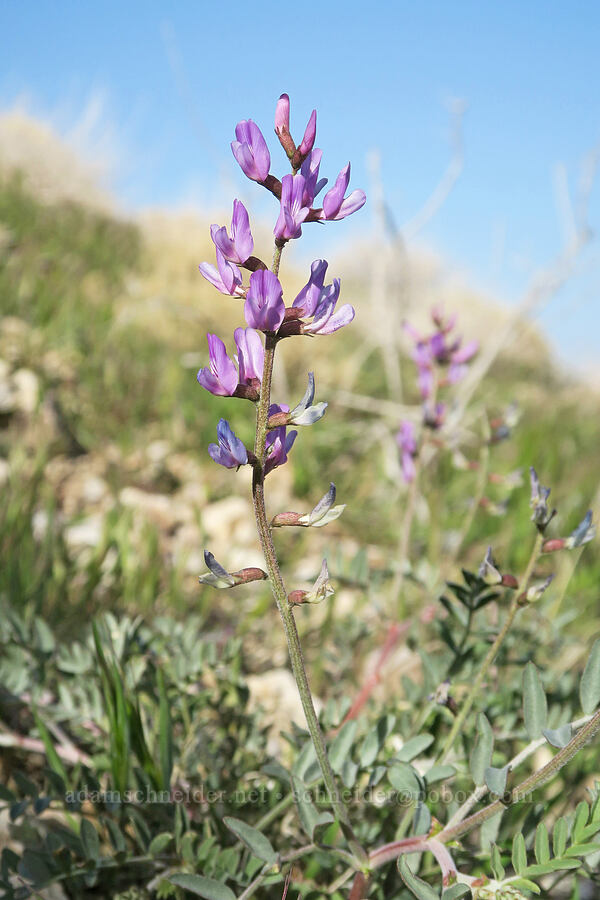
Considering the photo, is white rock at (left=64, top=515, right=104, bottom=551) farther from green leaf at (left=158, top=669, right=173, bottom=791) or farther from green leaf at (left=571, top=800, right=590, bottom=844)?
green leaf at (left=571, top=800, right=590, bottom=844)

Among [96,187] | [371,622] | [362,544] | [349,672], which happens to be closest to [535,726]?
[349,672]

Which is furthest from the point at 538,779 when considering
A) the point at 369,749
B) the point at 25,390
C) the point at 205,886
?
the point at 25,390

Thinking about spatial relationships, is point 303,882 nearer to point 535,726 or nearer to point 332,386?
point 535,726

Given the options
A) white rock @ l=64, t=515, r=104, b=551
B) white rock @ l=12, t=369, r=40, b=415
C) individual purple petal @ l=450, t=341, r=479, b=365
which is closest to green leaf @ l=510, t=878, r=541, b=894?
individual purple petal @ l=450, t=341, r=479, b=365

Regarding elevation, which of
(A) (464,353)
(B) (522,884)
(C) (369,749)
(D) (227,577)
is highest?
(A) (464,353)

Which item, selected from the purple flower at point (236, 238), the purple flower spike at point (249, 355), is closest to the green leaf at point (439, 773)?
the purple flower spike at point (249, 355)

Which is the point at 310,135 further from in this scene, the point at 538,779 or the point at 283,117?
the point at 538,779
